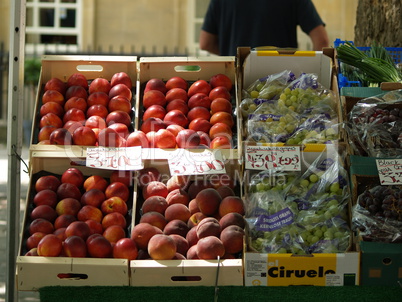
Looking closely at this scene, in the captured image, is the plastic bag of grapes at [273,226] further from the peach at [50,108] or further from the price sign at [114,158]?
the peach at [50,108]

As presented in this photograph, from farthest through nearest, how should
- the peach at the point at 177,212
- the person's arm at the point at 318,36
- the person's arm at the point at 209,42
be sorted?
the person's arm at the point at 209,42, the person's arm at the point at 318,36, the peach at the point at 177,212

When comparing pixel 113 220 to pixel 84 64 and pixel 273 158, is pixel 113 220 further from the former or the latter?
pixel 84 64

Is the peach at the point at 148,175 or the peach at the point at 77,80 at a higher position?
the peach at the point at 77,80

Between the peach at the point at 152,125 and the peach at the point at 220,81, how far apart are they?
44cm

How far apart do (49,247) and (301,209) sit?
1.11 meters

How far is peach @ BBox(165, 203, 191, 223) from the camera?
118 inches

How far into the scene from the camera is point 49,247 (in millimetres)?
2723

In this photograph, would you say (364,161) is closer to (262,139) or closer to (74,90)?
(262,139)

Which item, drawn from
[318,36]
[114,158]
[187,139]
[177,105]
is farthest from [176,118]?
[318,36]

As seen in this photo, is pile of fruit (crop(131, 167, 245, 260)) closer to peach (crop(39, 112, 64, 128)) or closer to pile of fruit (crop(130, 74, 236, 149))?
pile of fruit (crop(130, 74, 236, 149))

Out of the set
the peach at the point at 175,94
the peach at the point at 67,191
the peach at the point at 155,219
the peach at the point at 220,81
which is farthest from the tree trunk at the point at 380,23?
the peach at the point at 67,191

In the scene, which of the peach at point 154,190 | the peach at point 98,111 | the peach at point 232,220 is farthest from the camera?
the peach at point 98,111

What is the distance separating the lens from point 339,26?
11.9 meters

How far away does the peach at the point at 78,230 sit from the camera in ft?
9.23
